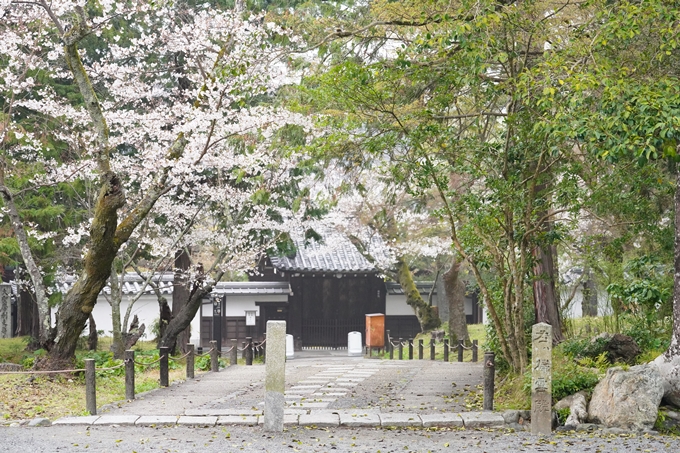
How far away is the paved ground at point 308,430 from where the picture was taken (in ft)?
26.5

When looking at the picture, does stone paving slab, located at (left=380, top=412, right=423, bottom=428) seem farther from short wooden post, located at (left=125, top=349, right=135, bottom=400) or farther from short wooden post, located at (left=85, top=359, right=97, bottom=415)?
short wooden post, located at (left=125, top=349, right=135, bottom=400)

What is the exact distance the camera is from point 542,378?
9.02 metres

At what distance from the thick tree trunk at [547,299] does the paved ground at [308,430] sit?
2.16 meters

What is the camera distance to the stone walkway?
31.3ft

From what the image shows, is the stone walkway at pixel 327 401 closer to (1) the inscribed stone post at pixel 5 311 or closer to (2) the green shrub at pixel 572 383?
(2) the green shrub at pixel 572 383

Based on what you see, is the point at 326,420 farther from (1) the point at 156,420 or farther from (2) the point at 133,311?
(2) the point at 133,311

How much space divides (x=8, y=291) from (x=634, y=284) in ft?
84.3

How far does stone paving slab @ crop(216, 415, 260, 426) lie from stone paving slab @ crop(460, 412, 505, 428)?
2.73m

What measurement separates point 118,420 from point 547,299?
27.2 feet

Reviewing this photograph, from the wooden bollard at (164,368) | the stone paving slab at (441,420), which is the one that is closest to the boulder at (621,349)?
the stone paving slab at (441,420)

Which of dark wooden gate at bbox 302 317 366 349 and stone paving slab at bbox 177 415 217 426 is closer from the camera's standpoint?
stone paving slab at bbox 177 415 217 426

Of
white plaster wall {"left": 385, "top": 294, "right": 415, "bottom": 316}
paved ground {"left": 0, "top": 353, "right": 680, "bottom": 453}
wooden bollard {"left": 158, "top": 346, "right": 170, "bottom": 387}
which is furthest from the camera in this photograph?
white plaster wall {"left": 385, "top": 294, "right": 415, "bottom": 316}

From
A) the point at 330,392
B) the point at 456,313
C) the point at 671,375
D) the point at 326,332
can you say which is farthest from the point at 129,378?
the point at 326,332

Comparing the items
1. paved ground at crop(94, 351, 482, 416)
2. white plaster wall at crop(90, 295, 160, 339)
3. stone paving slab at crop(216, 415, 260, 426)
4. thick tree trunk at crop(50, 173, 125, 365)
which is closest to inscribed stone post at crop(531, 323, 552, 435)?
paved ground at crop(94, 351, 482, 416)
